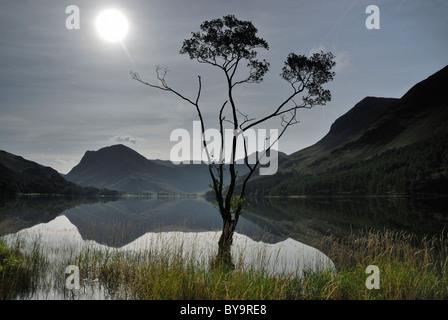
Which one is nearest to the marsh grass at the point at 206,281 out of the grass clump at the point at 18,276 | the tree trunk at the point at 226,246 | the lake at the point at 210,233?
the grass clump at the point at 18,276

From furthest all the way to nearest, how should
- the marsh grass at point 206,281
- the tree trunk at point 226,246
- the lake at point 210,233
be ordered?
the lake at point 210,233
the tree trunk at point 226,246
the marsh grass at point 206,281

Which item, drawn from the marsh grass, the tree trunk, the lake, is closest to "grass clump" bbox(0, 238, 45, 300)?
the marsh grass

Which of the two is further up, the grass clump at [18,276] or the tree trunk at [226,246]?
the tree trunk at [226,246]

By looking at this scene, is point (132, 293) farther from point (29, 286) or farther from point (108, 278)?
point (29, 286)

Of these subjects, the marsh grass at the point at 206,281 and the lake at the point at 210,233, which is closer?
the marsh grass at the point at 206,281

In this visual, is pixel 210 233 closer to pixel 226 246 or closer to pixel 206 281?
pixel 226 246

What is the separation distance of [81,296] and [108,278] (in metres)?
2.49

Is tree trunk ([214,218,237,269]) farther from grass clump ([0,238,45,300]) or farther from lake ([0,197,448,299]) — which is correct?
grass clump ([0,238,45,300])

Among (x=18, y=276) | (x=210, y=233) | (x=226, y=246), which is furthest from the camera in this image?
(x=210, y=233)

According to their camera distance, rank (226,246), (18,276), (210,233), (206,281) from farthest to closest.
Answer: (210,233) → (226,246) → (18,276) → (206,281)

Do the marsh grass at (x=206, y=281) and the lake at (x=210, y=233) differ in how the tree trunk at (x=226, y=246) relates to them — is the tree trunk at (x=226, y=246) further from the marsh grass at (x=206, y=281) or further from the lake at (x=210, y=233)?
the marsh grass at (x=206, y=281)

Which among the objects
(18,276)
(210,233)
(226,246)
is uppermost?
(226,246)

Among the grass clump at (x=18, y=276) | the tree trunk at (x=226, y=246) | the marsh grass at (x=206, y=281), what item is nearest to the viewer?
the marsh grass at (x=206, y=281)

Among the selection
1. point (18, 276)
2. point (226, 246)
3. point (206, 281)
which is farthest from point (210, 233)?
point (206, 281)
